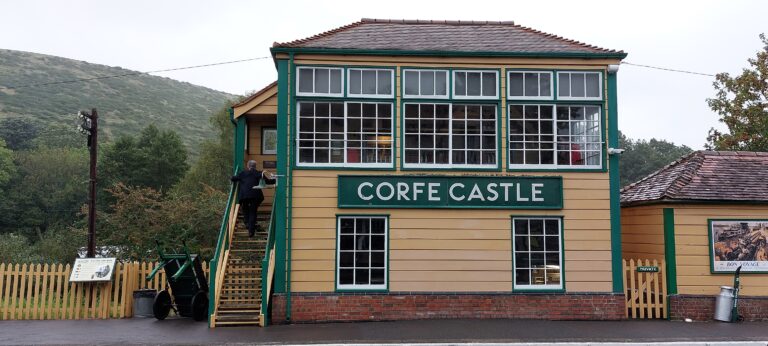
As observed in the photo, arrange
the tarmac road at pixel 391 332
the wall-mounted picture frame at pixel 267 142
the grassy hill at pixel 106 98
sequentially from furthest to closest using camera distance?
the grassy hill at pixel 106 98, the wall-mounted picture frame at pixel 267 142, the tarmac road at pixel 391 332

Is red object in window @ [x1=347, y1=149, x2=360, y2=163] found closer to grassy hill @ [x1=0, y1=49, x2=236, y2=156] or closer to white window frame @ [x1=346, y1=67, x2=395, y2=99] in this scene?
white window frame @ [x1=346, y1=67, x2=395, y2=99]

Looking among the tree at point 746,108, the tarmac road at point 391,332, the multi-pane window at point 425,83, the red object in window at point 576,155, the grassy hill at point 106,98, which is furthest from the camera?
the grassy hill at point 106,98

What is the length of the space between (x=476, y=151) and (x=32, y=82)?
125m

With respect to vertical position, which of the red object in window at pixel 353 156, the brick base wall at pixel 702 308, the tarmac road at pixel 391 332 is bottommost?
the tarmac road at pixel 391 332

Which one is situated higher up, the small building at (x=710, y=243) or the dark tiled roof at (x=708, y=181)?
the dark tiled roof at (x=708, y=181)

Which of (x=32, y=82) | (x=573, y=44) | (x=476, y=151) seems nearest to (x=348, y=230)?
(x=476, y=151)

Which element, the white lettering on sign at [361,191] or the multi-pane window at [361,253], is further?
the white lettering on sign at [361,191]

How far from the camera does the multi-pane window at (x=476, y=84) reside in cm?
1341

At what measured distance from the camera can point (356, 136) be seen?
13.2 m

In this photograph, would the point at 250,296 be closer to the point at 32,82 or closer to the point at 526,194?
the point at 526,194

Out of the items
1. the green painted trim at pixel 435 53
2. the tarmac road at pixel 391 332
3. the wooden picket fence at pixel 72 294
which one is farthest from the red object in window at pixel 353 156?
the wooden picket fence at pixel 72 294

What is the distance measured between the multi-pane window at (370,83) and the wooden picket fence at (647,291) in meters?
6.29

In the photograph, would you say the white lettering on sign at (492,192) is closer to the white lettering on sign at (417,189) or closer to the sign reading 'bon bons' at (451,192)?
the sign reading 'bon bons' at (451,192)

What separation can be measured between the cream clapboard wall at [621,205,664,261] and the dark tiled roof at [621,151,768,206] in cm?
26
